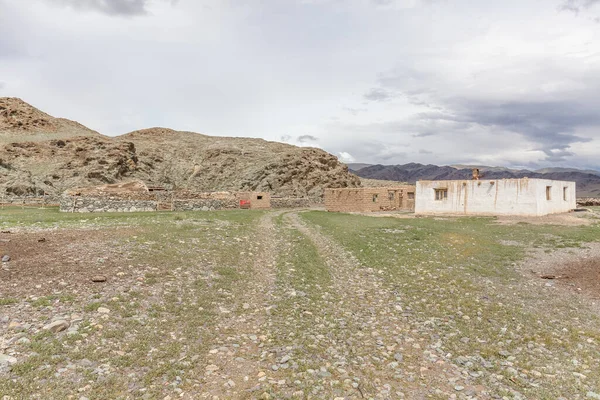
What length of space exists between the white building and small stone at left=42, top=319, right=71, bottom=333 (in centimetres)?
3990

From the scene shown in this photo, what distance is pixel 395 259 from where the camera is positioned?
54.8ft

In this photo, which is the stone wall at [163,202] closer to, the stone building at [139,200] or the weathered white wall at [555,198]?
the stone building at [139,200]

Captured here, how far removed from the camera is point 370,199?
160ft

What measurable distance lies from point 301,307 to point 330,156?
79.8 meters

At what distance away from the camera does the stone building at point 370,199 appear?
160 feet

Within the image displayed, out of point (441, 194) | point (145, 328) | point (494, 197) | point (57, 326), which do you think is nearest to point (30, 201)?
point (57, 326)

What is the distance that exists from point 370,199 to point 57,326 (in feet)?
144

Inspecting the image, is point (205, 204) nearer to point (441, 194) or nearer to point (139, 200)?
point (139, 200)

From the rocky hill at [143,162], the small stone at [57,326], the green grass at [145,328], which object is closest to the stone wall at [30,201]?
the rocky hill at [143,162]

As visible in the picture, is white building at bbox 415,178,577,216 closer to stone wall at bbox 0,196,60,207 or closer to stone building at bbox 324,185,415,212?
stone building at bbox 324,185,415,212

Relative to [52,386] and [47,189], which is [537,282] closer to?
[52,386]

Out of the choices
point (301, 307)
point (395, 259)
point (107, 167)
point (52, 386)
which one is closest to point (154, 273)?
point (301, 307)

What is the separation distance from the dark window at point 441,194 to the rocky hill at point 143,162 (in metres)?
37.4

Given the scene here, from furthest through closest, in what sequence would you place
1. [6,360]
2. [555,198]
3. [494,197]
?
[555,198] → [494,197] → [6,360]
